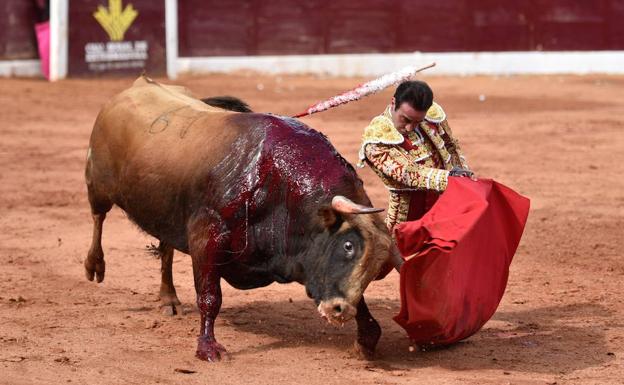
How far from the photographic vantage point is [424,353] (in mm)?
5207

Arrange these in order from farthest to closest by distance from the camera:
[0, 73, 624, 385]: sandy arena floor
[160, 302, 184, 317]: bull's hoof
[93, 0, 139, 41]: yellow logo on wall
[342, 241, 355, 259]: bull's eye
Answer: [93, 0, 139, 41]: yellow logo on wall, [160, 302, 184, 317]: bull's hoof, [0, 73, 624, 385]: sandy arena floor, [342, 241, 355, 259]: bull's eye

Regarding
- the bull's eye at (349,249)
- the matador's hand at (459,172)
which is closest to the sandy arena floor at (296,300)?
the bull's eye at (349,249)

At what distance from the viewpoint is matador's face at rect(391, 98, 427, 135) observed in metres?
5.04

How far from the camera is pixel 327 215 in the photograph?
4770 millimetres

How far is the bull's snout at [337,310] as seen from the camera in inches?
182

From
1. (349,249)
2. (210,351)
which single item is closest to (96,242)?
(210,351)

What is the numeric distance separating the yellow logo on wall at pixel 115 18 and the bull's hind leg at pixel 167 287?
968 cm

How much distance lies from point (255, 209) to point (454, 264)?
33.1 inches

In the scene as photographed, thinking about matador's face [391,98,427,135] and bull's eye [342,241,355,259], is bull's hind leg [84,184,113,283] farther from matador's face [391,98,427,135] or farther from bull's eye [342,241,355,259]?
bull's eye [342,241,355,259]

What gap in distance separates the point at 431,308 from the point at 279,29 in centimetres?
1180

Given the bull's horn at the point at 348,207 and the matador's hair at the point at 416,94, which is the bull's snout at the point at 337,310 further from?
the matador's hair at the point at 416,94

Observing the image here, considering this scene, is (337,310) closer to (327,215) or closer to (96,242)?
(327,215)

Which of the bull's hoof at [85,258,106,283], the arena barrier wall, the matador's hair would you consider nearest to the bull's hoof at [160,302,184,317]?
the bull's hoof at [85,258,106,283]

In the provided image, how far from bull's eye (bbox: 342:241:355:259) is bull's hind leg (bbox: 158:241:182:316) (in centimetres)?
149
